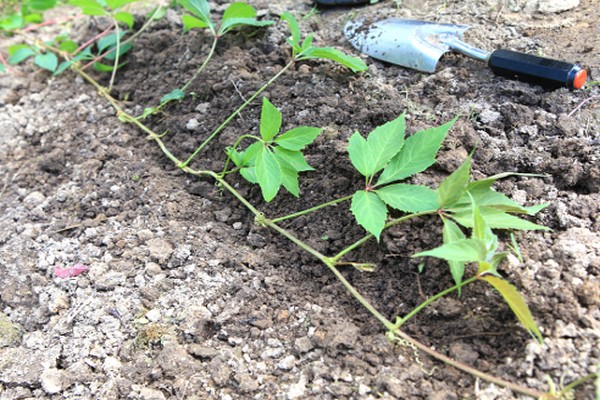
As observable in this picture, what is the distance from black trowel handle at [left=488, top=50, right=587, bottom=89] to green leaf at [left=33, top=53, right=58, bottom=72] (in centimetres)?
148

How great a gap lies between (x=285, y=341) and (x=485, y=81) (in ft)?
2.92

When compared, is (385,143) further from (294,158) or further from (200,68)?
(200,68)

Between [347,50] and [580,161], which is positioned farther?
[347,50]

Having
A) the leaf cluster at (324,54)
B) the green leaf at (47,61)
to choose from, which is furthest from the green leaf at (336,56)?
the green leaf at (47,61)

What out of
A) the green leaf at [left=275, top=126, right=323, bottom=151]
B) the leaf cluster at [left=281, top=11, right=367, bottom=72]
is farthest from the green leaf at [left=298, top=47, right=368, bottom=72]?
the green leaf at [left=275, top=126, right=323, bottom=151]

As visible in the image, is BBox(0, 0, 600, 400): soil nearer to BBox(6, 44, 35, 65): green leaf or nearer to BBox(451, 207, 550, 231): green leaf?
BBox(451, 207, 550, 231): green leaf

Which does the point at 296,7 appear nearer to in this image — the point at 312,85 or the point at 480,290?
the point at 312,85

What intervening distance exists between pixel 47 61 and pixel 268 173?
48.5 inches

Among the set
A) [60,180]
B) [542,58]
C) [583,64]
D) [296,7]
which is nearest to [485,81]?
[542,58]

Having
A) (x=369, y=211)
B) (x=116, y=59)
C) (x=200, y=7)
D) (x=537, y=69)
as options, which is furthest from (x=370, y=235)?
(x=116, y=59)

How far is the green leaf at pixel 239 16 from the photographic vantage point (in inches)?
71.4

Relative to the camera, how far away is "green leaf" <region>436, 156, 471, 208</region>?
1137mm

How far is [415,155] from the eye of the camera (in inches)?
49.9

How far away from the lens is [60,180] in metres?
1.77
